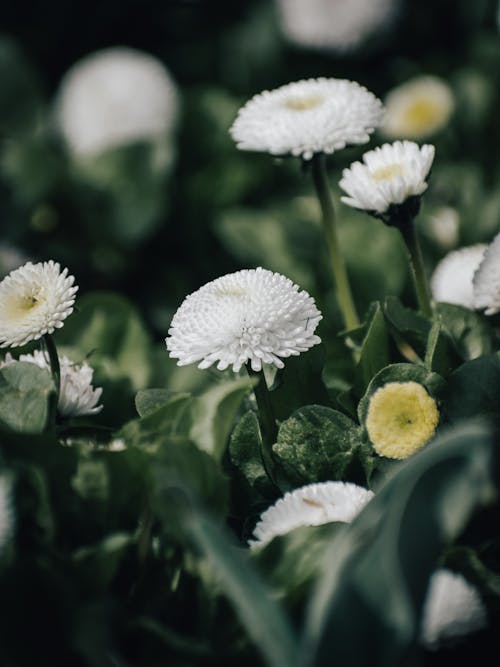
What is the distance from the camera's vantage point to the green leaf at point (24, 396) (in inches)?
22.5

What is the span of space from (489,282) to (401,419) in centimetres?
14

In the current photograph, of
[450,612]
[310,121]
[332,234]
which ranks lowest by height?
[450,612]

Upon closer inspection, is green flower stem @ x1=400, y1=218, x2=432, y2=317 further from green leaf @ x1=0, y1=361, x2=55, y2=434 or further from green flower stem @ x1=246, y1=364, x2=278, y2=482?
green leaf @ x1=0, y1=361, x2=55, y2=434

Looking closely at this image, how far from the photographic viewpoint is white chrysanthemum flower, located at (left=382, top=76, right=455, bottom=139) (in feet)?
4.10

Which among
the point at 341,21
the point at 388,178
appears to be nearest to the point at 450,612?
the point at 388,178

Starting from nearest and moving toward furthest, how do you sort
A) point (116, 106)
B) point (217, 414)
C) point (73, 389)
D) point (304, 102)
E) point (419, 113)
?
point (217, 414)
point (73, 389)
point (304, 102)
point (419, 113)
point (116, 106)

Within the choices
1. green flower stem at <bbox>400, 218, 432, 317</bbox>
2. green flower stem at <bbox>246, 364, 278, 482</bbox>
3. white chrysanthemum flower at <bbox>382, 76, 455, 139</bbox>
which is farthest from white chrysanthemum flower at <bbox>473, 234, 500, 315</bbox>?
white chrysanthemum flower at <bbox>382, 76, 455, 139</bbox>

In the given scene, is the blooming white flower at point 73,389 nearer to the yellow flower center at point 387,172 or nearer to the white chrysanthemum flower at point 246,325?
the white chrysanthemum flower at point 246,325

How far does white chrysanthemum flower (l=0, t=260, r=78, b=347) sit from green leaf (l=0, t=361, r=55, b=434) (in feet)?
0.07

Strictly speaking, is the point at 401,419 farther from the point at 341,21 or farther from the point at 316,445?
the point at 341,21

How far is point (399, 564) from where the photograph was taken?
43 cm

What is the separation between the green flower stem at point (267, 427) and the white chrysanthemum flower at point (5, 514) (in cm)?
19

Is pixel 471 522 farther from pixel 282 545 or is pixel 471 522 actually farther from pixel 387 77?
pixel 387 77

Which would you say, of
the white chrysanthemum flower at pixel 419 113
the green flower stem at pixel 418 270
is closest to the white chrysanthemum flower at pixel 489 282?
the green flower stem at pixel 418 270
